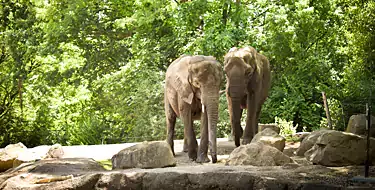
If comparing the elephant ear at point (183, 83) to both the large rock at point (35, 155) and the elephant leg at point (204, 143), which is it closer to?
the elephant leg at point (204, 143)

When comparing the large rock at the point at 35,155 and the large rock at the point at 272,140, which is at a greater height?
the large rock at the point at 272,140

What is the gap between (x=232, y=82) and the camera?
13133mm

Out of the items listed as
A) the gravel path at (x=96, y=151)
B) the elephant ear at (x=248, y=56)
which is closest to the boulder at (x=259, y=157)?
the elephant ear at (x=248, y=56)

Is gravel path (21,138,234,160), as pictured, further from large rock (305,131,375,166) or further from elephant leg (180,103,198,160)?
large rock (305,131,375,166)

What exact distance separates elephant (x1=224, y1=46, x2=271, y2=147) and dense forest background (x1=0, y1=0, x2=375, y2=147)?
3.74 m

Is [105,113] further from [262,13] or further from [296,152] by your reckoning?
[296,152]

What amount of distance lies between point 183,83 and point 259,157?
269 cm

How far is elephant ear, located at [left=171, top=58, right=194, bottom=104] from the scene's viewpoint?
12.2 m

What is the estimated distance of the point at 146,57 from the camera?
2391cm

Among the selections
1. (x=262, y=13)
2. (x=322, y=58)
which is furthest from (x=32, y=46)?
(x=322, y=58)

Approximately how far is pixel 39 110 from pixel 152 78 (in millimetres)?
5939

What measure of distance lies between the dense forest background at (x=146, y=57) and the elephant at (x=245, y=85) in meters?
3.74

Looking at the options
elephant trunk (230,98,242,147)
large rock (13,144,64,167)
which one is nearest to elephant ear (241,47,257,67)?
elephant trunk (230,98,242,147)

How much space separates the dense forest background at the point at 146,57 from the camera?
21.2m
